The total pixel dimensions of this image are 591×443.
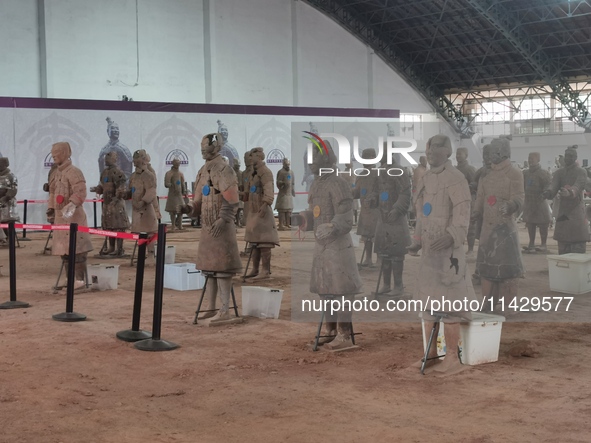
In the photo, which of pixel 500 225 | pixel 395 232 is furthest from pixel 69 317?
pixel 500 225

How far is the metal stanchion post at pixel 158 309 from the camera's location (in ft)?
22.6

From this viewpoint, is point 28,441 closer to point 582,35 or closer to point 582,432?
point 582,432

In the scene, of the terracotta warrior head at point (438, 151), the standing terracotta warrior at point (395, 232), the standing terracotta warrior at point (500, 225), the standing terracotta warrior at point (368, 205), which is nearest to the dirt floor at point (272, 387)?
the standing terracotta warrior at point (500, 225)

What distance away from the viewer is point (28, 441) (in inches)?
181

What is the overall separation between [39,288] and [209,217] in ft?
13.3

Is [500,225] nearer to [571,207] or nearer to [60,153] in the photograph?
[571,207]

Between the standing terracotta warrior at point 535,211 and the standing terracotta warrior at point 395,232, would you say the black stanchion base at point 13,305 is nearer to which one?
the standing terracotta warrior at point 395,232

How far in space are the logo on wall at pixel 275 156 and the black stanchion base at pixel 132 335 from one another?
1536 cm

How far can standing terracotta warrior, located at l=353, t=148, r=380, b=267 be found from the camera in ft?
33.8

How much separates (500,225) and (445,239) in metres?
2.75

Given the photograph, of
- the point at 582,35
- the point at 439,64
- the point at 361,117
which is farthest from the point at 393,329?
the point at 439,64

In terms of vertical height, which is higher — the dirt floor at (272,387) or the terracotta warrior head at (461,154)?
the terracotta warrior head at (461,154)

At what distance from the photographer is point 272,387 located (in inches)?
228

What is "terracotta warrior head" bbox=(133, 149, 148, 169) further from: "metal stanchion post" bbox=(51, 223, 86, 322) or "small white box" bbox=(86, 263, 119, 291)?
"metal stanchion post" bbox=(51, 223, 86, 322)
